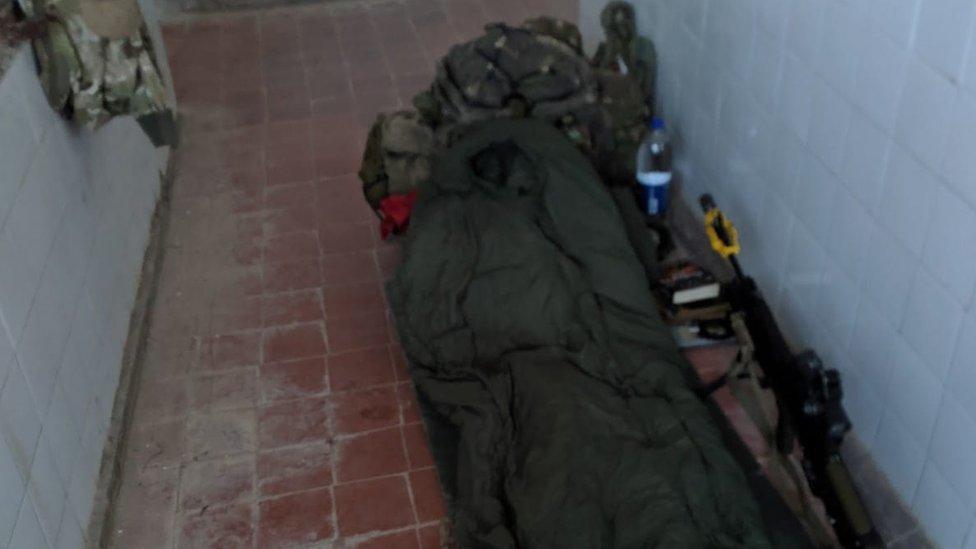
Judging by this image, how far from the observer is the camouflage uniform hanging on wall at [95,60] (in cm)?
178

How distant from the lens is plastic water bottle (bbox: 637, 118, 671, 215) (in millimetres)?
2299

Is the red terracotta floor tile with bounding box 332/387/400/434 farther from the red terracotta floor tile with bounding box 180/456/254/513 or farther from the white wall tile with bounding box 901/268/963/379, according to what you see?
the white wall tile with bounding box 901/268/963/379

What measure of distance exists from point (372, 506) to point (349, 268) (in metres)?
0.80

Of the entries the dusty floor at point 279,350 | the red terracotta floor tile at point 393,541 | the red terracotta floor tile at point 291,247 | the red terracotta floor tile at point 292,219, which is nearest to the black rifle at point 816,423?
the dusty floor at point 279,350

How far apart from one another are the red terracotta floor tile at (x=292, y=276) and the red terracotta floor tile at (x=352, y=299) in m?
0.06

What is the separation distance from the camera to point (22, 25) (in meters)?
1.74

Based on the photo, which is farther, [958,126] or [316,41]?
[316,41]

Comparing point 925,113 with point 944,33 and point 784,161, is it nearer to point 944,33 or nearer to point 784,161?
point 944,33

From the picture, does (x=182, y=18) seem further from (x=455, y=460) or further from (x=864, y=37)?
(x=864, y=37)

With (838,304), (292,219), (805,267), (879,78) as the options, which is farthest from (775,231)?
(292,219)

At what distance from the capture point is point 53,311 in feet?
5.36

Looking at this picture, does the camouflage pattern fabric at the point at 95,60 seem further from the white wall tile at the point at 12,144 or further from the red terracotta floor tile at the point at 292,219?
the red terracotta floor tile at the point at 292,219

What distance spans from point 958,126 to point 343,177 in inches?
72.2

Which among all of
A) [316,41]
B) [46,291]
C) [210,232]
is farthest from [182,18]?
[46,291]
